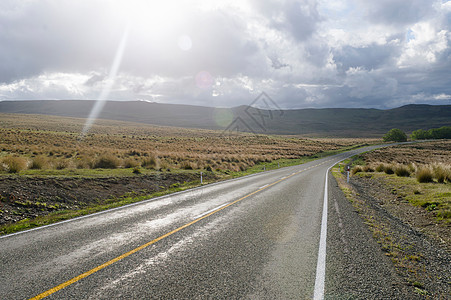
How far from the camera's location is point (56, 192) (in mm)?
11039

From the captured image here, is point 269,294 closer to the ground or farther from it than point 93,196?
farther from it

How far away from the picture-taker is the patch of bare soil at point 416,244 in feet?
14.8

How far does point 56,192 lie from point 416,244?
12.5 meters

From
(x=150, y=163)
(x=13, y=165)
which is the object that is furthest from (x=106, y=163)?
(x=13, y=165)

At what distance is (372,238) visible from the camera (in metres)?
6.66

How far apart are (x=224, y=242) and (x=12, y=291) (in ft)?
12.8

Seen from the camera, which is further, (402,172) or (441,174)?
(402,172)

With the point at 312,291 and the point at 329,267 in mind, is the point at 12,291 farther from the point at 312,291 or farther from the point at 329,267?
the point at 329,267

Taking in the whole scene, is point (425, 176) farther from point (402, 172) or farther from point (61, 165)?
point (61, 165)

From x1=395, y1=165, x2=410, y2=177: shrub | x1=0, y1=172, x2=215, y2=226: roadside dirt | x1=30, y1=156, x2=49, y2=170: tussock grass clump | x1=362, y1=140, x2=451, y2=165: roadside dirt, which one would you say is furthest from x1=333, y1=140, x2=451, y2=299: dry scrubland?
x1=362, y1=140, x2=451, y2=165: roadside dirt

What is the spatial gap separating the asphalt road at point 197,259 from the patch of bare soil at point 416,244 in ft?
1.10

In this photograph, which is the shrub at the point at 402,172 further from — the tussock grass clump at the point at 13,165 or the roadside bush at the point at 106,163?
the tussock grass clump at the point at 13,165

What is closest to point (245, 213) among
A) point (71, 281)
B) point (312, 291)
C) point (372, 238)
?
point (372, 238)

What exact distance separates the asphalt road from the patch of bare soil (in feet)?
1.10
